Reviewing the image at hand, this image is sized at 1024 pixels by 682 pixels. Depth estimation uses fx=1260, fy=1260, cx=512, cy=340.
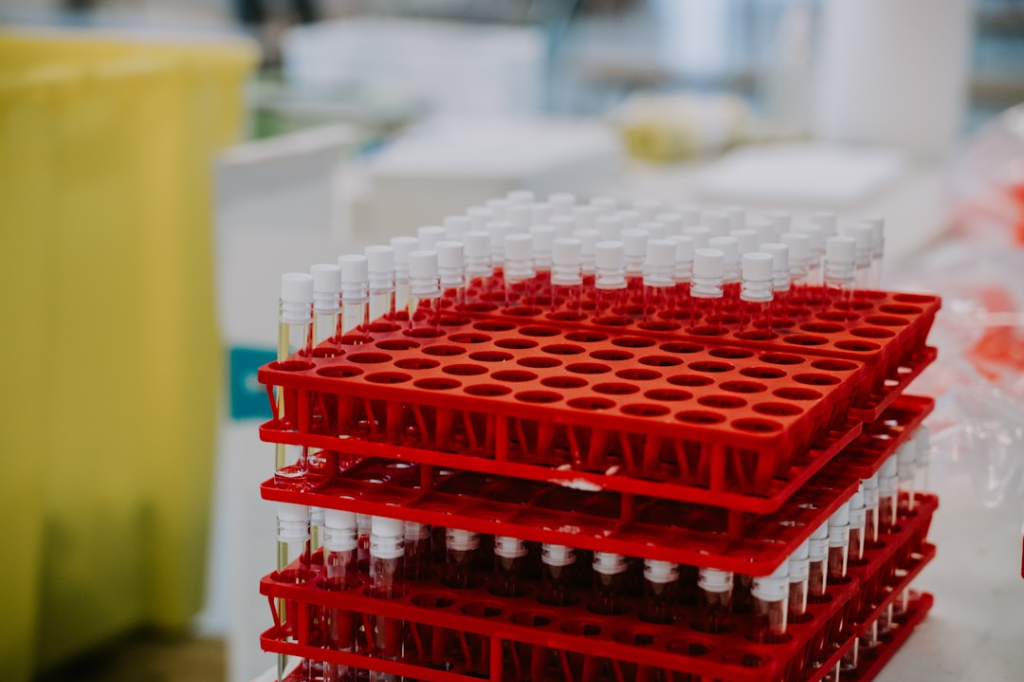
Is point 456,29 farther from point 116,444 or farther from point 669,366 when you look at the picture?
point 669,366

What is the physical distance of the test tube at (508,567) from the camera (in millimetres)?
839

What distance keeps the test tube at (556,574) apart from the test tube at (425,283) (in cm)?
21

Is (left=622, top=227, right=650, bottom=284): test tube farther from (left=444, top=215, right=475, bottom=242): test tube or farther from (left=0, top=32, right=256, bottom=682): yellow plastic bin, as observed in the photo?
(left=0, top=32, right=256, bottom=682): yellow plastic bin

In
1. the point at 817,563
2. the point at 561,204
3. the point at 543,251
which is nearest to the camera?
the point at 817,563

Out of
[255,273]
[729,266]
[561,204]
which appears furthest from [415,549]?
[255,273]

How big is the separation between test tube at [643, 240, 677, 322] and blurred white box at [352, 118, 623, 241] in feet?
3.18

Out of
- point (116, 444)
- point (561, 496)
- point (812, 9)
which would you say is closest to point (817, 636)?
point (561, 496)

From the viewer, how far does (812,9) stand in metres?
2.95

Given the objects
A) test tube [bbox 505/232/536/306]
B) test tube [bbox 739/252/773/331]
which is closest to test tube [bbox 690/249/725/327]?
test tube [bbox 739/252/773/331]

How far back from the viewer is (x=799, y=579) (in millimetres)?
800

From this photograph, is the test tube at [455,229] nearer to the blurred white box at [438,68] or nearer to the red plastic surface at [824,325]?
the red plastic surface at [824,325]

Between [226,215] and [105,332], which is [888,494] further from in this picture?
[105,332]

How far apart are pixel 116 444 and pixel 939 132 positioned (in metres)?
1.81

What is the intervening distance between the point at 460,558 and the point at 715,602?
0.58ft
